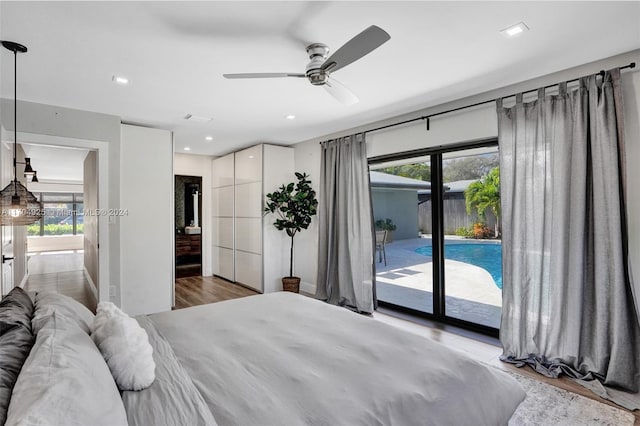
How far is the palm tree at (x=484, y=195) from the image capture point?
3496mm

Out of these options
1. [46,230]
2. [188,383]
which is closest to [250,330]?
[188,383]

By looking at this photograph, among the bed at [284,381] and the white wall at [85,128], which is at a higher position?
the white wall at [85,128]

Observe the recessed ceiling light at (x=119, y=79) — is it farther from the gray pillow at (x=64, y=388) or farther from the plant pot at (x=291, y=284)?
the plant pot at (x=291, y=284)

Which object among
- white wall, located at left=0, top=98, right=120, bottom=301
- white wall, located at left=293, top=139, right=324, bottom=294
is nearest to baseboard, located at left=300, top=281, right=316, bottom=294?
white wall, located at left=293, top=139, right=324, bottom=294

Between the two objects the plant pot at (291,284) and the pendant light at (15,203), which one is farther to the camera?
the plant pot at (291,284)

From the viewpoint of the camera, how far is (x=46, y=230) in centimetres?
1091

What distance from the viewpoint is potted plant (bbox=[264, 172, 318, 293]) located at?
5191 mm

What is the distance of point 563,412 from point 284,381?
201cm

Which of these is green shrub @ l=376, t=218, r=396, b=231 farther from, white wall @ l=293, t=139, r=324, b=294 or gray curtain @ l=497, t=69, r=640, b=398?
gray curtain @ l=497, t=69, r=640, b=398

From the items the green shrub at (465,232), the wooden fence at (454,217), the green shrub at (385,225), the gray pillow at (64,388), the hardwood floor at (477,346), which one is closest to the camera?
the gray pillow at (64,388)

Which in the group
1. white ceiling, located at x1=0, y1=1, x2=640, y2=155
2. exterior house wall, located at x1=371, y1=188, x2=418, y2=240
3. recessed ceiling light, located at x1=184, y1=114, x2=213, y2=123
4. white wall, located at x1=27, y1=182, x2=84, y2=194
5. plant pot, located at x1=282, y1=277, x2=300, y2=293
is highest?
recessed ceiling light, located at x1=184, y1=114, x2=213, y2=123

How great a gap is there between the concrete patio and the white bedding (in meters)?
2.05

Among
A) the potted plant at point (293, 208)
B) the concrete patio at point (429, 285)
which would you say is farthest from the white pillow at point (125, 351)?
the potted plant at point (293, 208)

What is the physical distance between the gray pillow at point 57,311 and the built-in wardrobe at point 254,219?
12.0 ft
